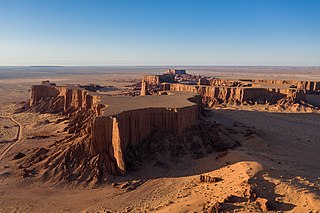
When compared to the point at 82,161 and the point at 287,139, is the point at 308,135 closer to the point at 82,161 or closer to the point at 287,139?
the point at 287,139

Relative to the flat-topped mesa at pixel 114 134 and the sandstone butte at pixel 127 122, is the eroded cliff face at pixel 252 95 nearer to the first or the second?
the sandstone butte at pixel 127 122

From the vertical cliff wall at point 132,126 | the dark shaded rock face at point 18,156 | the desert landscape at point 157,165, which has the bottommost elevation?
the dark shaded rock face at point 18,156

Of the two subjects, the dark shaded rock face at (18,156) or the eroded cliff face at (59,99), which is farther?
the eroded cliff face at (59,99)

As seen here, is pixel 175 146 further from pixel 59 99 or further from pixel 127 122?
pixel 59 99

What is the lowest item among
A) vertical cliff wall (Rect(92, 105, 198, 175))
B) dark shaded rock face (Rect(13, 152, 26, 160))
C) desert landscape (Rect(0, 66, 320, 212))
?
dark shaded rock face (Rect(13, 152, 26, 160))

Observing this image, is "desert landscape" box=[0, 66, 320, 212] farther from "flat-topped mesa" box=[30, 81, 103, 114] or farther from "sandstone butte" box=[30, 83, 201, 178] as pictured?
"flat-topped mesa" box=[30, 81, 103, 114]

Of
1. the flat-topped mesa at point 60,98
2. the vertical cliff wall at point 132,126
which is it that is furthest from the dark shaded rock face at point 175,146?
the flat-topped mesa at point 60,98

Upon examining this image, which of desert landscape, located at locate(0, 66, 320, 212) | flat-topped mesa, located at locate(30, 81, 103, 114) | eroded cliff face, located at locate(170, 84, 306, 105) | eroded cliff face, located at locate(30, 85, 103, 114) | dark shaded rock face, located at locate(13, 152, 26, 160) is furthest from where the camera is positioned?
eroded cliff face, located at locate(170, 84, 306, 105)

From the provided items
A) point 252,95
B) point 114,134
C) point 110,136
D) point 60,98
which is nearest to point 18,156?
point 110,136

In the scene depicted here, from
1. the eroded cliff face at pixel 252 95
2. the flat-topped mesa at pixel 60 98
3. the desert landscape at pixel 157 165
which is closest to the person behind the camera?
the desert landscape at pixel 157 165

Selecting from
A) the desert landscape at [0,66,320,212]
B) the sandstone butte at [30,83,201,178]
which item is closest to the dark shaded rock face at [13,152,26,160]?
the desert landscape at [0,66,320,212]

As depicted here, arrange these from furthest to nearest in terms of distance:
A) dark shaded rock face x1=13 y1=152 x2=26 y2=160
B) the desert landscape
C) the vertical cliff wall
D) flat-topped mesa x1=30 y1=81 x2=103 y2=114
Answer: flat-topped mesa x1=30 y1=81 x2=103 y2=114 → dark shaded rock face x1=13 y1=152 x2=26 y2=160 → the vertical cliff wall → the desert landscape
